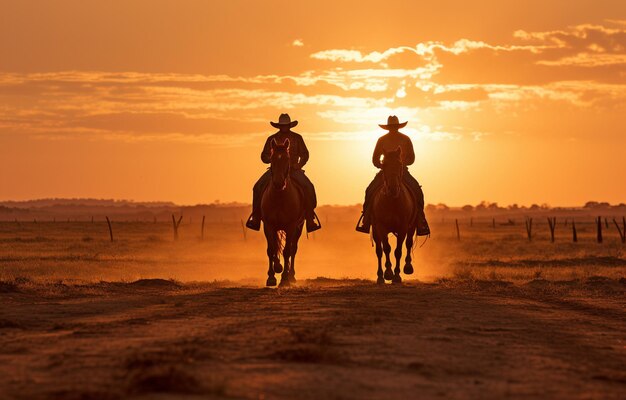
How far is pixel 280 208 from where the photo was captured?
811 inches

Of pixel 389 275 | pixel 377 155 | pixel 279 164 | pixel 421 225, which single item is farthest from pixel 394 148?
pixel 279 164

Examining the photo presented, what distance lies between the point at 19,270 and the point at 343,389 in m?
29.2

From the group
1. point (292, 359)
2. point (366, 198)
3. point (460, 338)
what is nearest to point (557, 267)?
point (366, 198)

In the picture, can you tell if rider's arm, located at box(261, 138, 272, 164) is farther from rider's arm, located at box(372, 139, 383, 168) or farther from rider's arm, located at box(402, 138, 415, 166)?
rider's arm, located at box(402, 138, 415, 166)

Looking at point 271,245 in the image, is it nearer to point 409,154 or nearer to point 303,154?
point 303,154

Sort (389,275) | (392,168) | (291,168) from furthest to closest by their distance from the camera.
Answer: (389,275) → (291,168) → (392,168)

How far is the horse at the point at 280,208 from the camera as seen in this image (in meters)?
19.7

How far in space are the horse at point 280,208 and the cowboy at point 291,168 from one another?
235mm

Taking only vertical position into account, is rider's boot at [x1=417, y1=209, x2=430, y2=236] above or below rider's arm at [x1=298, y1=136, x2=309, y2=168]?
below

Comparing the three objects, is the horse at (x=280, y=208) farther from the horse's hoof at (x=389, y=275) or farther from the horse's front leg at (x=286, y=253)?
the horse's hoof at (x=389, y=275)

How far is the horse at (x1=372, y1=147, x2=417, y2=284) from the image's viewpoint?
20.5 meters

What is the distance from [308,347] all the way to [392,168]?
37.7 feet

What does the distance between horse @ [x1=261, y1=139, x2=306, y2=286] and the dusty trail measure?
3419 millimetres

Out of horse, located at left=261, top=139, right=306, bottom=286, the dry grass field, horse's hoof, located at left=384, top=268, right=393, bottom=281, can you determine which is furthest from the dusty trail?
horse's hoof, located at left=384, top=268, right=393, bottom=281
